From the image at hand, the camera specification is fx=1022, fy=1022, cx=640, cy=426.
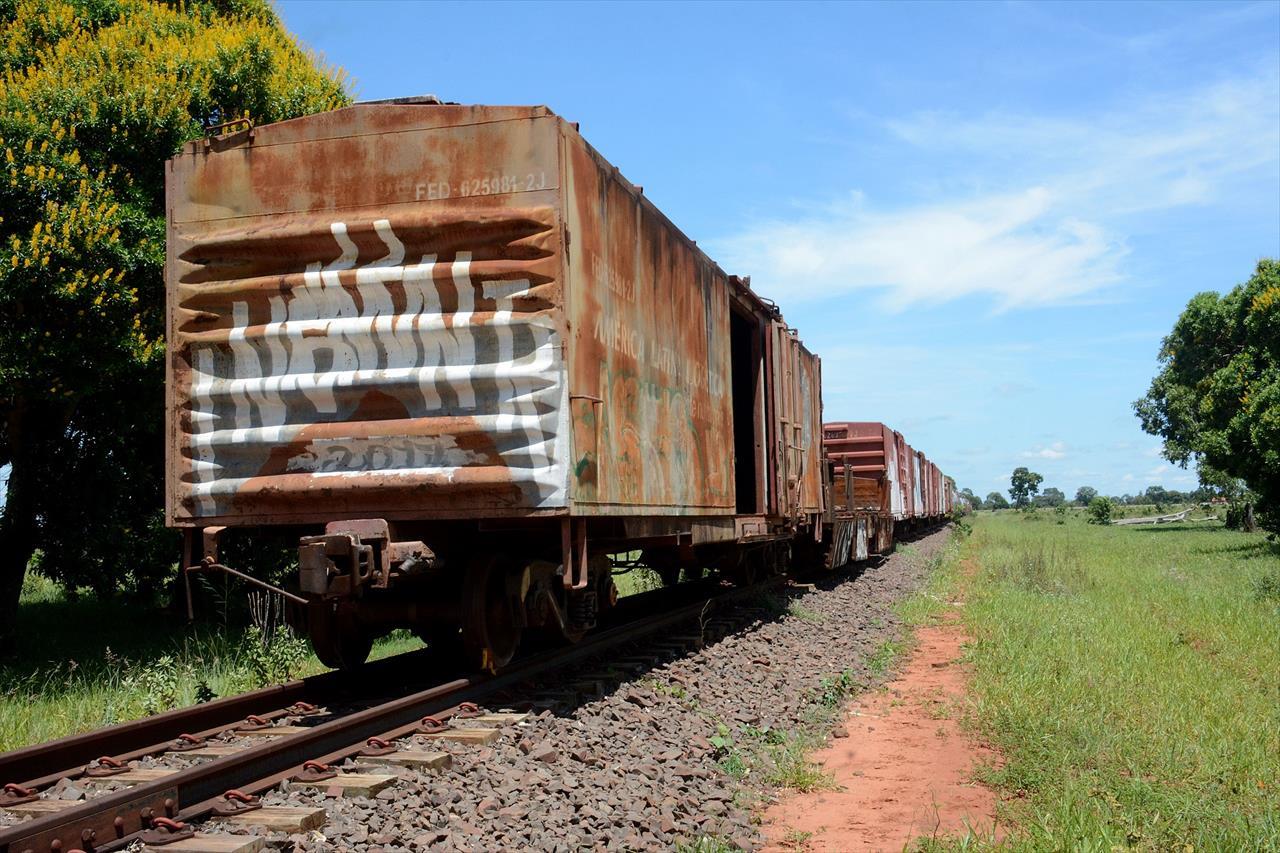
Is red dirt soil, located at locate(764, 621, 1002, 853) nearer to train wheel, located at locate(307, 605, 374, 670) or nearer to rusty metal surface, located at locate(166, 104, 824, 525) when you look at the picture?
rusty metal surface, located at locate(166, 104, 824, 525)

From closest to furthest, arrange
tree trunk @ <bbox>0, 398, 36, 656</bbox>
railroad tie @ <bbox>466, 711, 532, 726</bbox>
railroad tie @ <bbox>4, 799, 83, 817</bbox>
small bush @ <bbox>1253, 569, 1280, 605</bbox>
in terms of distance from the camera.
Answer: railroad tie @ <bbox>4, 799, 83, 817</bbox>, railroad tie @ <bbox>466, 711, 532, 726</bbox>, tree trunk @ <bbox>0, 398, 36, 656</bbox>, small bush @ <bbox>1253, 569, 1280, 605</bbox>

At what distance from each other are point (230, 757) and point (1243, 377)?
30482 millimetres

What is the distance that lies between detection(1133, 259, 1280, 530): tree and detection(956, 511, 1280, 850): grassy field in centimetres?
944

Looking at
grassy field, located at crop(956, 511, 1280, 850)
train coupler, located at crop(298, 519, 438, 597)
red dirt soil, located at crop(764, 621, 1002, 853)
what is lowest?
red dirt soil, located at crop(764, 621, 1002, 853)

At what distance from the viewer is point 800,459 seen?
14016 mm

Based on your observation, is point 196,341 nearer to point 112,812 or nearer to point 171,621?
point 112,812

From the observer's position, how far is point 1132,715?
7.86 m

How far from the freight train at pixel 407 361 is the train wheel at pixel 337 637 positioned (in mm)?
19

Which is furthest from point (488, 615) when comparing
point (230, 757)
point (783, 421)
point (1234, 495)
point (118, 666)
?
point (1234, 495)

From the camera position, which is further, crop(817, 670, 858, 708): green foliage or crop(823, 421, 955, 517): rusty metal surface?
crop(823, 421, 955, 517): rusty metal surface

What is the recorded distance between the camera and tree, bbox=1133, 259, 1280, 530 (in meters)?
24.7

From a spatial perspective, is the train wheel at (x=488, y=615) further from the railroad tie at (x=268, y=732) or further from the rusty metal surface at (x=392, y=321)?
the railroad tie at (x=268, y=732)

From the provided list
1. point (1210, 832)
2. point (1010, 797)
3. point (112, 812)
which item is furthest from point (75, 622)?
point (1210, 832)

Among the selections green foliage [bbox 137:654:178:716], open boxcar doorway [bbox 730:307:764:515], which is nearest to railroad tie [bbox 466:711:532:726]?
green foliage [bbox 137:654:178:716]
